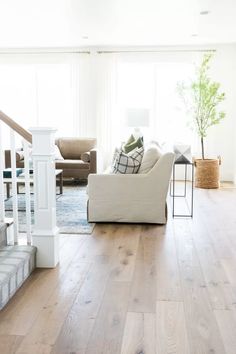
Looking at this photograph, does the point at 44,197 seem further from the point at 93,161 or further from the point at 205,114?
the point at 205,114

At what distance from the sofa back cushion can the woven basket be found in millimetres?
2059

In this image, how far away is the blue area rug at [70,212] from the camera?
4449 millimetres

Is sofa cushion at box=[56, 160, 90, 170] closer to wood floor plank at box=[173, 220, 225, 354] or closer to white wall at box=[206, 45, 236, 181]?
white wall at box=[206, 45, 236, 181]

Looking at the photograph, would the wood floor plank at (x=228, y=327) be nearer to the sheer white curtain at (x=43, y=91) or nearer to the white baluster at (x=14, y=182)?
the white baluster at (x=14, y=182)

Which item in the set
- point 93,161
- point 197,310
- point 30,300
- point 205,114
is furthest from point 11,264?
point 205,114

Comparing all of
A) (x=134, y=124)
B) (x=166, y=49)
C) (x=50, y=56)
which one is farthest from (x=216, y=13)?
(x=50, y=56)

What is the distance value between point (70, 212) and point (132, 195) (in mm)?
986

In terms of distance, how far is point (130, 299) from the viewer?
9.00 ft

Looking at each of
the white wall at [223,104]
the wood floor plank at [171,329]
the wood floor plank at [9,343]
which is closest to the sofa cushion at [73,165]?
the white wall at [223,104]

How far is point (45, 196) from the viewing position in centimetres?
320

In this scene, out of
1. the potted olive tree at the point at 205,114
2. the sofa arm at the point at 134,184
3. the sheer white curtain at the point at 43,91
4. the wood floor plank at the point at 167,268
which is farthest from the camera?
the sheer white curtain at the point at 43,91

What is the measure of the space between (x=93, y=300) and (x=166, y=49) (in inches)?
238

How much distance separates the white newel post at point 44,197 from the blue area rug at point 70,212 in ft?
3.39

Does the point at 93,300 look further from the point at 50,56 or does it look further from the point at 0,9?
the point at 50,56
